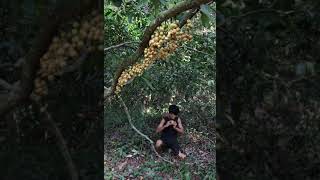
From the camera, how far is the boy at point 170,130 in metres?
2.71

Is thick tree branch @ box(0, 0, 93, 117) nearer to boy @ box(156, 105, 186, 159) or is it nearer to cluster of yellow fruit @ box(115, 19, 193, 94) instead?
cluster of yellow fruit @ box(115, 19, 193, 94)

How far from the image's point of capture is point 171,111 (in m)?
2.77

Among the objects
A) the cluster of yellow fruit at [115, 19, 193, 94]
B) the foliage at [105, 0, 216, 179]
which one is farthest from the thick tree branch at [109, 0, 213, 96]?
the foliage at [105, 0, 216, 179]

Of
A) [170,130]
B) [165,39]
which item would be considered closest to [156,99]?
[170,130]

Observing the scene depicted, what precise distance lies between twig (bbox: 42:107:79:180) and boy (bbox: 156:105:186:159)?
1.49 meters

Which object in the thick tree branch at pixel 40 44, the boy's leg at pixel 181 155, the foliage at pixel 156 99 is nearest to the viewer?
the thick tree branch at pixel 40 44

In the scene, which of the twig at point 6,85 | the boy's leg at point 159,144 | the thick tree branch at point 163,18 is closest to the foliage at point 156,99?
the boy's leg at point 159,144

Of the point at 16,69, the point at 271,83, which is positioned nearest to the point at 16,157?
the point at 16,69

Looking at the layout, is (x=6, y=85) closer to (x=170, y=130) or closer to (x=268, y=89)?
(x=268, y=89)

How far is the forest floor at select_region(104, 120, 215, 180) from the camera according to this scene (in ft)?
9.08

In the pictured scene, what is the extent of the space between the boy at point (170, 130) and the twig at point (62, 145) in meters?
1.49

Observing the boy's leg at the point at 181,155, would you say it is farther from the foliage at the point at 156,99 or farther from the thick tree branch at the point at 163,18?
the thick tree branch at the point at 163,18

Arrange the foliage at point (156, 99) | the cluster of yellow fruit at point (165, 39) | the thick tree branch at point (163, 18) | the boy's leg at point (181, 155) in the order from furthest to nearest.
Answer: the boy's leg at point (181, 155)
the foliage at point (156, 99)
the cluster of yellow fruit at point (165, 39)
the thick tree branch at point (163, 18)

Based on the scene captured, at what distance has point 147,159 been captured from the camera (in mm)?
2859
